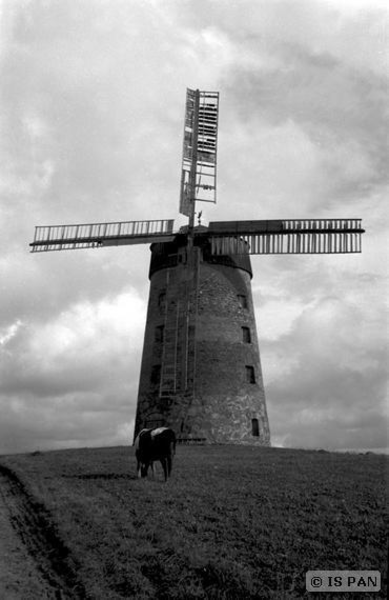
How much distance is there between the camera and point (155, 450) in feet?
54.8

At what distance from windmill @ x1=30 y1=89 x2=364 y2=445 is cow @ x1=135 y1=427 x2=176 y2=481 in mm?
10238

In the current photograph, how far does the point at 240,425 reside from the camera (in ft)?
92.5

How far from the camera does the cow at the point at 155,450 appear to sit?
54.3ft

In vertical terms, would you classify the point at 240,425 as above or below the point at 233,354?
below

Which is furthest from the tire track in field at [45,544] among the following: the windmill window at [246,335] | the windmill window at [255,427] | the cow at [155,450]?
the windmill window at [246,335]

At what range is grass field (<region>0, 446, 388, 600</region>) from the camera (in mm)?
7938

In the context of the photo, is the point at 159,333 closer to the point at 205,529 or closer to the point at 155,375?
the point at 155,375

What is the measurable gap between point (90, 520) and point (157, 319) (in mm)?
20415

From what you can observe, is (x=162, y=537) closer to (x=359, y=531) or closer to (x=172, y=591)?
(x=172, y=591)

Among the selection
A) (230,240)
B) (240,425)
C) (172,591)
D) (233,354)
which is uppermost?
(230,240)

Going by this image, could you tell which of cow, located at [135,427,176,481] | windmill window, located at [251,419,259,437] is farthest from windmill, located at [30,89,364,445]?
cow, located at [135,427,176,481]

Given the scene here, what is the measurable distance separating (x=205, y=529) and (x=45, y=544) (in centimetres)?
294

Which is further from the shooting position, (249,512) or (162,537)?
(249,512)

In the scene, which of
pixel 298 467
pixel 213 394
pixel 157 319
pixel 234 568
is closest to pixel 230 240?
pixel 157 319
